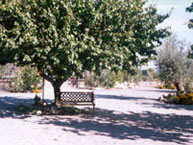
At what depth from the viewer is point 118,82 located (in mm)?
39844

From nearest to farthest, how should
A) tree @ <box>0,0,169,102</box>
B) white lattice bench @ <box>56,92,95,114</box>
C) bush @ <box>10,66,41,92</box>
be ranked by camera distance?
1. tree @ <box>0,0,169,102</box>
2. white lattice bench @ <box>56,92,95,114</box>
3. bush @ <box>10,66,41,92</box>

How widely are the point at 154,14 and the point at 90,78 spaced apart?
2266 centimetres

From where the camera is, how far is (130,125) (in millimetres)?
10000

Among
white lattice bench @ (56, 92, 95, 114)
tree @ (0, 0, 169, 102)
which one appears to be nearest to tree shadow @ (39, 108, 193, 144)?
white lattice bench @ (56, 92, 95, 114)

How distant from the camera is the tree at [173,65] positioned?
20.1 meters

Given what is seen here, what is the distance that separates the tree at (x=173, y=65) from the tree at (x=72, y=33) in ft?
30.9

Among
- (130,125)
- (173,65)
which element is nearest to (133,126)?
(130,125)

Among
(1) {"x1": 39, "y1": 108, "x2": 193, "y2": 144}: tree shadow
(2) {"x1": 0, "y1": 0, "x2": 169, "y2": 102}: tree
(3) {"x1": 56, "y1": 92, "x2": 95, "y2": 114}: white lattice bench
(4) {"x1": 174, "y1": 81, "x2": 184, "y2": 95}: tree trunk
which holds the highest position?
(2) {"x1": 0, "y1": 0, "x2": 169, "y2": 102}: tree

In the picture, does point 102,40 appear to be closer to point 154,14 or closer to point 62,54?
point 62,54

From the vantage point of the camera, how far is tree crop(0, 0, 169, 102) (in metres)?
9.60

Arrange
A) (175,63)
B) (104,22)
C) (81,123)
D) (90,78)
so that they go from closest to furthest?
(81,123) → (104,22) → (175,63) → (90,78)

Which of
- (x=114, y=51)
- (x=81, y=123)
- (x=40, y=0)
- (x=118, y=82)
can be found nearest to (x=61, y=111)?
(x=81, y=123)

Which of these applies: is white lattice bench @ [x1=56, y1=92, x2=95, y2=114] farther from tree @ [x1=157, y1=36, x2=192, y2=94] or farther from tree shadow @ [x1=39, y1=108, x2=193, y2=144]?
tree @ [x1=157, y1=36, x2=192, y2=94]

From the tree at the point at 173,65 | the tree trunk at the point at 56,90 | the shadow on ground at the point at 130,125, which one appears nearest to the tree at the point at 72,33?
the tree trunk at the point at 56,90
